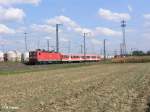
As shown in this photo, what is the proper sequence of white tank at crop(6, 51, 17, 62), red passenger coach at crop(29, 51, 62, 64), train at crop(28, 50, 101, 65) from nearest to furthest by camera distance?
red passenger coach at crop(29, 51, 62, 64), train at crop(28, 50, 101, 65), white tank at crop(6, 51, 17, 62)

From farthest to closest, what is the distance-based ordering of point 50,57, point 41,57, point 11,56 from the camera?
1. point 11,56
2. point 50,57
3. point 41,57

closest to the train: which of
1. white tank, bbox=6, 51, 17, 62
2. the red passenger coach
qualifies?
the red passenger coach

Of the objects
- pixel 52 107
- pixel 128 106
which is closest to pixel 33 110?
pixel 52 107

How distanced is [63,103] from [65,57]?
101 m

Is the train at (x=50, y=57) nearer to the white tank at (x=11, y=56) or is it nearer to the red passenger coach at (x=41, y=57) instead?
the red passenger coach at (x=41, y=57)

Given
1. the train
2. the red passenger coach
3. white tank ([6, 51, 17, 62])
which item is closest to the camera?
the red passenger coach

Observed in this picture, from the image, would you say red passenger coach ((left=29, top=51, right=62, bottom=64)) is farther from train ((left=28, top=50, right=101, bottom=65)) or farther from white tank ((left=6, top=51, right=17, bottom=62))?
white tank ((left=6, top=51, right=17, bottom=62))

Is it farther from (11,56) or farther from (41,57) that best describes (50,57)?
(11,56)

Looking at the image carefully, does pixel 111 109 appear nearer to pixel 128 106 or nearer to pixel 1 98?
pixel 128 106

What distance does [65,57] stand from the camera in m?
118

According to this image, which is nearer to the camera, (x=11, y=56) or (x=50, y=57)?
(x=50, y=57)

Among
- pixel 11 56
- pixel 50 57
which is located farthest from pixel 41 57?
pixel 11 56

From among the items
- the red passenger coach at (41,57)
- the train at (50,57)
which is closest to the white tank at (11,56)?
the train at (50,57)

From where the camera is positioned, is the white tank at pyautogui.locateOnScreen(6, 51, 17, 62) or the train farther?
the white tank at pyautogui.locateOnScreen(6, 51, 17, 62)
